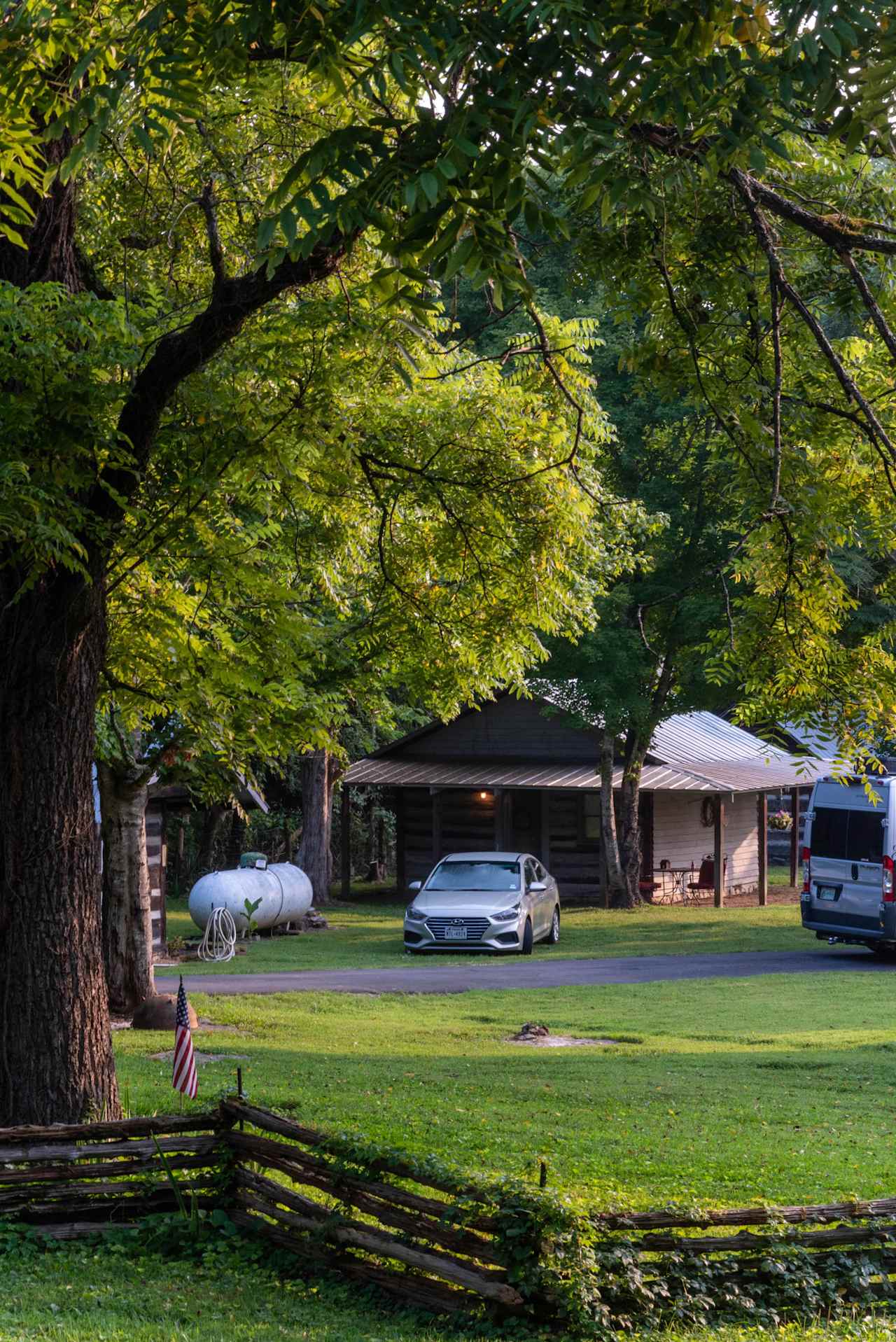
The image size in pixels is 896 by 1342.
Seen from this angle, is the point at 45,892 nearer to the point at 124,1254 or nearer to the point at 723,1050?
the point at 124,1254

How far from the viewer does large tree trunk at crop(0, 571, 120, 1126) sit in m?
8.97

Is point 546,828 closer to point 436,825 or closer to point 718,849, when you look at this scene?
point 436,825

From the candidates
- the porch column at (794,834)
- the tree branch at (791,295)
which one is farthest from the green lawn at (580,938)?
the tree branch at (791,295)

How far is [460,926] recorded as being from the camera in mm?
24859

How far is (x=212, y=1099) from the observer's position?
942cm

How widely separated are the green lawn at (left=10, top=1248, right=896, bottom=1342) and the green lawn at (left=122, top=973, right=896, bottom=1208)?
3.53ft

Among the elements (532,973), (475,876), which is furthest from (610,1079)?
(475,876)

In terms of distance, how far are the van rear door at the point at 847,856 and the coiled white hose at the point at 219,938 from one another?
1049cm

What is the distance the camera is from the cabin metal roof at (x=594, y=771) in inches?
1293

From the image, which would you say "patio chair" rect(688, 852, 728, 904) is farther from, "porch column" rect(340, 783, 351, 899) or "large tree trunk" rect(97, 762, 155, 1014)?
"large tree trunk" rect(97, 762, 155, 1014)

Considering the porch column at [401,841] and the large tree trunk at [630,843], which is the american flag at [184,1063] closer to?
the large tree trunk at [630,843]

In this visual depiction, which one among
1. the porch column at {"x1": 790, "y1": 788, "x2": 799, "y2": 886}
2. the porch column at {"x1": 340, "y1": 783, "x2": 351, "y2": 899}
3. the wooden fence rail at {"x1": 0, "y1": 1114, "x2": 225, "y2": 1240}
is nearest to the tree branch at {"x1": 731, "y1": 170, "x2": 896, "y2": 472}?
the wooden fence rail at {"x1": 0, "y1": 1114, "x2": 225, "y2": 1240}

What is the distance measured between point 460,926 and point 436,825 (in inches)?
457

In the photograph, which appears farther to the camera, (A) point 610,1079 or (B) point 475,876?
(B) point 475,876
